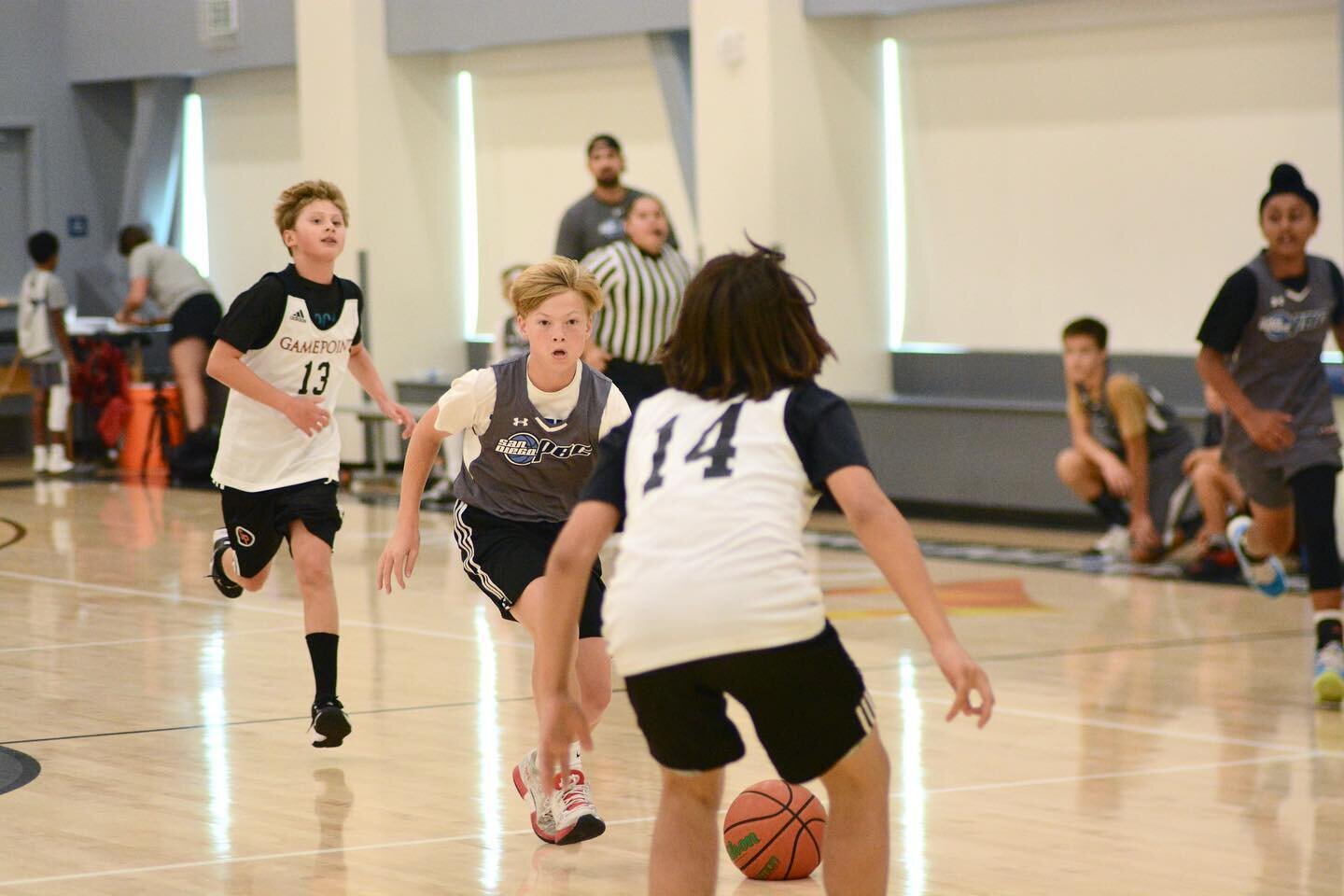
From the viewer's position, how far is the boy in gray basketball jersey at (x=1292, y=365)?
6762mm

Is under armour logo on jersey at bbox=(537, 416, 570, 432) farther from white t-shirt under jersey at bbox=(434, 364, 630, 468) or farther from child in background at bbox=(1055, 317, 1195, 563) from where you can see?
child in background at bbox=(1055, 317, 1195, 563)

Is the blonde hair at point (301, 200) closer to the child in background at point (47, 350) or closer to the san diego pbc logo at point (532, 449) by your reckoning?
the san diego pbc logo at point (532, 449)

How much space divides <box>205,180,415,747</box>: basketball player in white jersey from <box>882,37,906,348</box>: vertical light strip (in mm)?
7032

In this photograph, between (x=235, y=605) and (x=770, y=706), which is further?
(x=235, y=605)

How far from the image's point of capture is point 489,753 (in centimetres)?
597

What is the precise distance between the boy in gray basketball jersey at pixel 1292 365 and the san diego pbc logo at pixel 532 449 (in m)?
2.68

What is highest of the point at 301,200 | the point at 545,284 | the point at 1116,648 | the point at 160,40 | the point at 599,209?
the point at 160,40

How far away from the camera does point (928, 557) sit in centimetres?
1039

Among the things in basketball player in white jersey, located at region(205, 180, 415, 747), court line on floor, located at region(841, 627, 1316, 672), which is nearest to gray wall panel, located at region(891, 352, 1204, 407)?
court line on floor, located at region(841, 627, 1316, 672)

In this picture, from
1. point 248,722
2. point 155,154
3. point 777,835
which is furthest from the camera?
point 155,154

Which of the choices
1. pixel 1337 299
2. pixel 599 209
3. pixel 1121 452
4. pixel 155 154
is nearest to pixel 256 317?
pixel 1337 299

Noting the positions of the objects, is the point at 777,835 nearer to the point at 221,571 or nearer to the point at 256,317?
the point at 256,317

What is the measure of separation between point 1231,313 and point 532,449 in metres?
2.87

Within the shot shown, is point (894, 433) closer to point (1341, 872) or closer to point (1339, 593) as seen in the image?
point (1339, 593)
